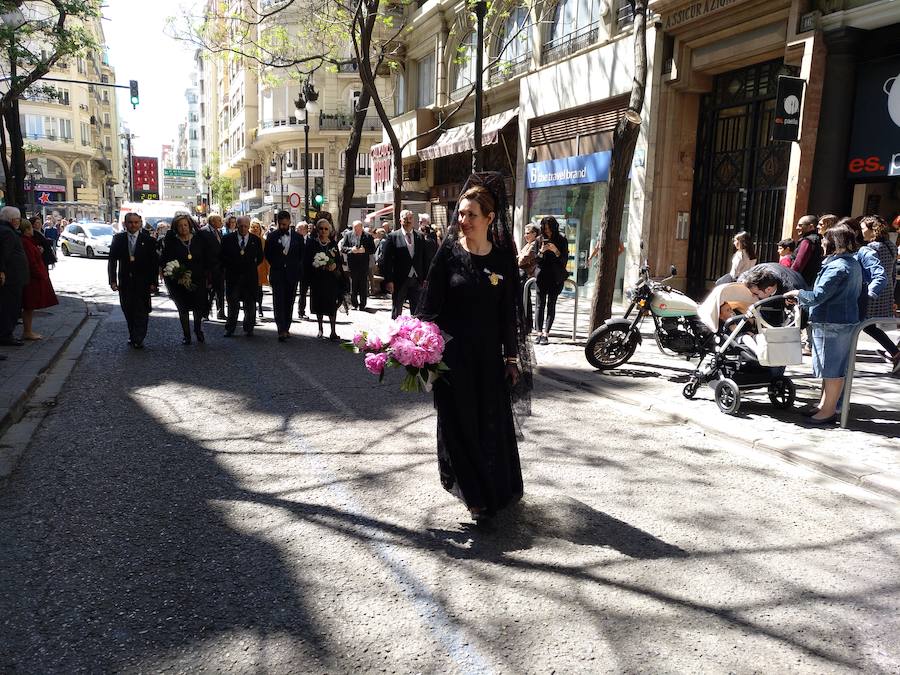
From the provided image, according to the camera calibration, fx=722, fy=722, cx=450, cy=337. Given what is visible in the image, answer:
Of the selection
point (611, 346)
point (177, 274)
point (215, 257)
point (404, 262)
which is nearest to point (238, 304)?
point (215, 257)

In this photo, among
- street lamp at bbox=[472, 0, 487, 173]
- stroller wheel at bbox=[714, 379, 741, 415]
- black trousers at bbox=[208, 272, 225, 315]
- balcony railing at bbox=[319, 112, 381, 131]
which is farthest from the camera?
balcony railing at bbox=[319, 112, 381, 131]

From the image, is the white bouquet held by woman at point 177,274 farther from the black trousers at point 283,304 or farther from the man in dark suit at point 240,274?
the black trousers at point 283,304

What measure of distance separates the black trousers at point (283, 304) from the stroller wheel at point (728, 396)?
6.51 meters

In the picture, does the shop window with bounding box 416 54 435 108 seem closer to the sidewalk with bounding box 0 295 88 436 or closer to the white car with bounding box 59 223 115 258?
the white car with bounding box 59 223 115 258

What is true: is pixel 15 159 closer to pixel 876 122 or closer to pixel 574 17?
pixel 574 17

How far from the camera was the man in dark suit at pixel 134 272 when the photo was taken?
397 inches

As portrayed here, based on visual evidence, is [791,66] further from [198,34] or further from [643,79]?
[198,34]

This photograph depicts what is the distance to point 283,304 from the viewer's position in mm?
11062

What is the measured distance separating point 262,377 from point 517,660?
235 inches

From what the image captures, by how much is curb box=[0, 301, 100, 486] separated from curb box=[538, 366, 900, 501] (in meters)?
5.39

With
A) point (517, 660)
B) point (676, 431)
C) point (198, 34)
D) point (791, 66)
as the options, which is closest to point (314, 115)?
point (198, 34)

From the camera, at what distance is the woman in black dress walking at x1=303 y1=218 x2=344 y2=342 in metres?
11.0

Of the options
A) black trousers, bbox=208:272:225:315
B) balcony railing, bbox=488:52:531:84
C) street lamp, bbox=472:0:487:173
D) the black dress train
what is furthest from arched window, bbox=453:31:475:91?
the black dress train

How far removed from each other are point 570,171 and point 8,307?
12.4 meters
